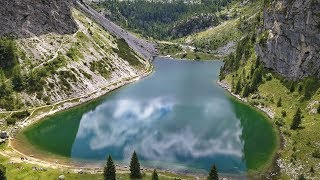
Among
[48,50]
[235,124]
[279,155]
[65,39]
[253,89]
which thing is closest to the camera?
[279,155]

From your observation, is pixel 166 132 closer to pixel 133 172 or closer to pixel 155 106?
pixel 155 106

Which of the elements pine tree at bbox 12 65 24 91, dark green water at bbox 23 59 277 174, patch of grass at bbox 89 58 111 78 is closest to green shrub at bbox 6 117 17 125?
dark green water at bbox 23 59 277 174

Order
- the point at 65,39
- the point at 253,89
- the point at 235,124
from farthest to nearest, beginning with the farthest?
the point at 65,39 → the point at 253,89 → the point at 235,124

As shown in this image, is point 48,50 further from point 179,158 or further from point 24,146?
point 179,158

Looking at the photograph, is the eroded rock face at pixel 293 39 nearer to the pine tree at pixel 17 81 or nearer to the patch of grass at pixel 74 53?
the patch of grass at pixel 74 53

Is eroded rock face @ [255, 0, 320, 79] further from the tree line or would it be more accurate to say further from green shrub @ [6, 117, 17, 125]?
green shrub @ [6, 117, 17, 125]

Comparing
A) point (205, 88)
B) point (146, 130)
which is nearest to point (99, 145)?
point (146, 130)

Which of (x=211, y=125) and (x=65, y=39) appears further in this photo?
(x=65, y=39)

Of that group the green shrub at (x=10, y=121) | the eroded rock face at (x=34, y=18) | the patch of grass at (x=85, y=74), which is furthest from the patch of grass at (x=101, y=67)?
the green shrub at (x=10, y=121)
